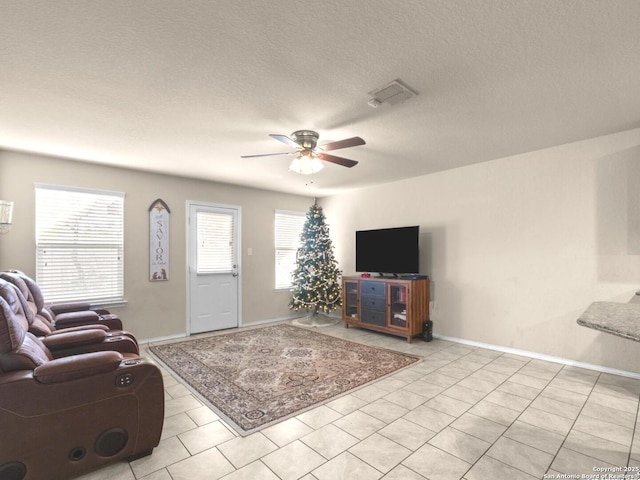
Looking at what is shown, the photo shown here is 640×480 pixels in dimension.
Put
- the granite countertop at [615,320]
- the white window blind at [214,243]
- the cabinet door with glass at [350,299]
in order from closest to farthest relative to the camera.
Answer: the granite countertop at [615,320]
the white window blind at [214,243]
the cabinet door with glass at [350,299]

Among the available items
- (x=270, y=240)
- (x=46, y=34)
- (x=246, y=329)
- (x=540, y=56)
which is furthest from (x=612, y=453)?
(x=270, y=240)

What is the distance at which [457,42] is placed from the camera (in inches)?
77.1

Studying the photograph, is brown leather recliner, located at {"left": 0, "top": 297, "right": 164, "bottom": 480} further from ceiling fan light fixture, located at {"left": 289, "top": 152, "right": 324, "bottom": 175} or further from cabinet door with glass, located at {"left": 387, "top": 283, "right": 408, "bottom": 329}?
cabinet door with glass, located at {"left": 387, "top": 283, "right": 408, "bottom": 329}

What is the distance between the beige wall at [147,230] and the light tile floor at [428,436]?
1818mm

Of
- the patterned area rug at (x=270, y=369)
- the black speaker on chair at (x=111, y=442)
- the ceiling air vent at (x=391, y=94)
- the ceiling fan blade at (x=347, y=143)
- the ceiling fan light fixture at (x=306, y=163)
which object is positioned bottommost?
the patterned area rug at (x=270, y=369)

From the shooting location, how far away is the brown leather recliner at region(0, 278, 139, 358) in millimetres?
2551

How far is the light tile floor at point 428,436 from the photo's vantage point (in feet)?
6.53

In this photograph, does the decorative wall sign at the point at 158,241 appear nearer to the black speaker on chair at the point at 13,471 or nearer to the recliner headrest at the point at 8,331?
the recliner headrest at the point at 8,331

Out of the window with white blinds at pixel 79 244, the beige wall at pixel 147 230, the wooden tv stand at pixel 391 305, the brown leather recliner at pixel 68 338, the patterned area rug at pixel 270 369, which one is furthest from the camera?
the wooden tv stand at pixel 391 305

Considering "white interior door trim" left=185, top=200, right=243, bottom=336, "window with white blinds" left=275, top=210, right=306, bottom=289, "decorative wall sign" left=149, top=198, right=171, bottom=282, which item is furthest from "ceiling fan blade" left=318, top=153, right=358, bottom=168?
"window with white blinds" left=275, top=210, right=306, bottom=289

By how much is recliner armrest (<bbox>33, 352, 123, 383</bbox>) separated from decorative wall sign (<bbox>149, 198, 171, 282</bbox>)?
3042mm

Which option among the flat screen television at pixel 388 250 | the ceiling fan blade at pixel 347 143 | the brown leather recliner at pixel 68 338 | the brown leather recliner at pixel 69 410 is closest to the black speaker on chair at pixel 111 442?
the brown leather recliner at pixel 69 410

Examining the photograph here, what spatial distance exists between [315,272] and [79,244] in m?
3.69

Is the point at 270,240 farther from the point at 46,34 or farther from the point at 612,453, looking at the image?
the point at 612,453
